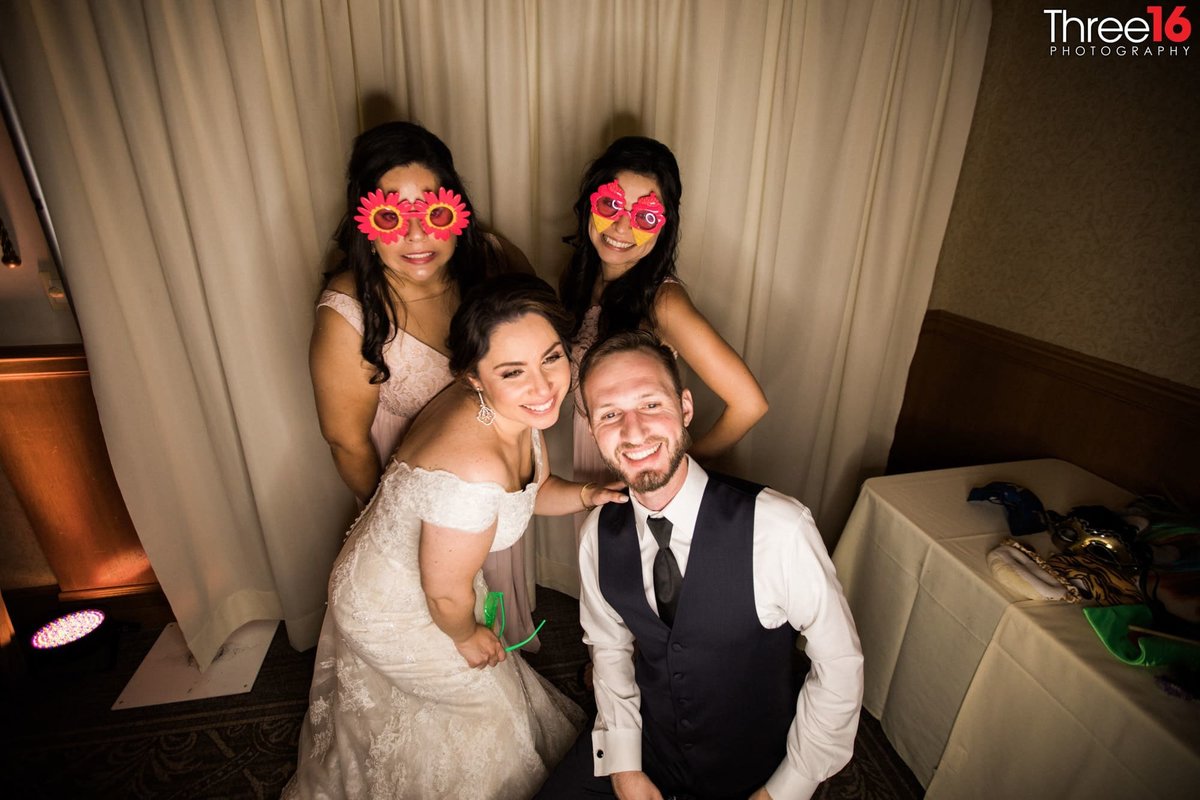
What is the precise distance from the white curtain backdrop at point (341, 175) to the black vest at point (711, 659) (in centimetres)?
109

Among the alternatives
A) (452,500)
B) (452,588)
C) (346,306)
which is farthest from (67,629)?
(452,500)

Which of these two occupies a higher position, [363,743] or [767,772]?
[767,772]

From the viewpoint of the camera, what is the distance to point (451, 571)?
4.17 feet

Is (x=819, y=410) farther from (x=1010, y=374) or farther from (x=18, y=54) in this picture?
(x=18, y=54)

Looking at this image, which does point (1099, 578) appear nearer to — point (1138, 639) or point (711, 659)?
point (1138, 639)

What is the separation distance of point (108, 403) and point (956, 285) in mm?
3270

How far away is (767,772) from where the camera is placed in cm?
135

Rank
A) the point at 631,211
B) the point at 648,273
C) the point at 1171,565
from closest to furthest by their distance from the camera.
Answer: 1. the point at 1171,565
2. the point at 631,211
3. the point at 648,273

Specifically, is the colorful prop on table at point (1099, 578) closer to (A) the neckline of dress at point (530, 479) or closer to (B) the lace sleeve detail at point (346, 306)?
(A) the neckline of dress at point (530, 479)

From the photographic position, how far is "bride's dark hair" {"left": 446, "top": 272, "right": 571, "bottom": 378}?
129 cm

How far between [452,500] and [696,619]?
0.59 m

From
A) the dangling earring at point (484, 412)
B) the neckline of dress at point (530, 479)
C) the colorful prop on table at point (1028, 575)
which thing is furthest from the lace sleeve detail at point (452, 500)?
the colorful prop on table at point (1028, 575)

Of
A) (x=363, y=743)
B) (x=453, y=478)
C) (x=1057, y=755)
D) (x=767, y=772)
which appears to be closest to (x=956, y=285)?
(x=1057, y=755)

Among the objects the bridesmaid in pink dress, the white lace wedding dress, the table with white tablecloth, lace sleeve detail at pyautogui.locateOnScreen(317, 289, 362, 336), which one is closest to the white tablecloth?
the table with white tablecloth
